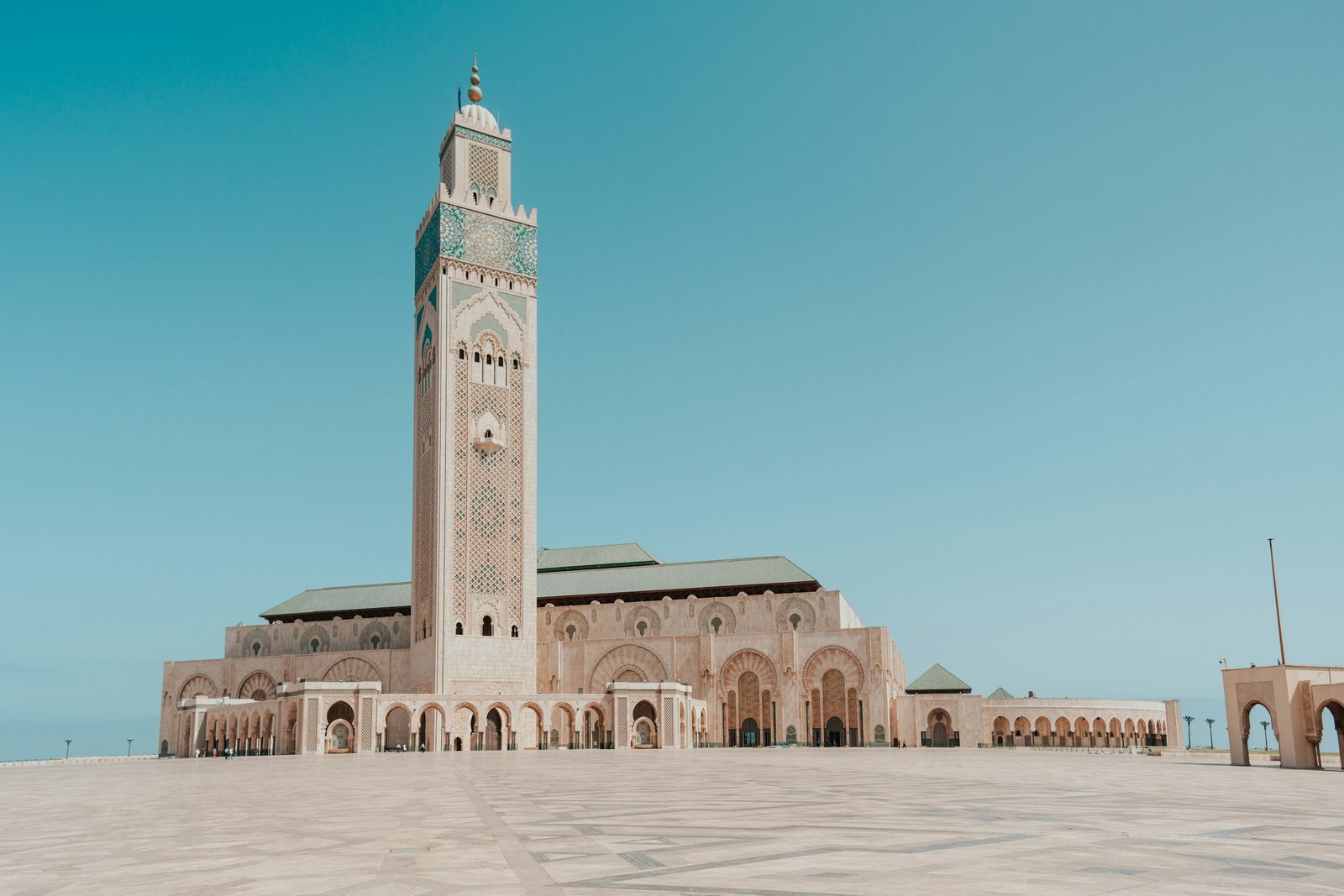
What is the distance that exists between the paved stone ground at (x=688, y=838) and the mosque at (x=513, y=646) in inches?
1176

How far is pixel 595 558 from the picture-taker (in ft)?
200

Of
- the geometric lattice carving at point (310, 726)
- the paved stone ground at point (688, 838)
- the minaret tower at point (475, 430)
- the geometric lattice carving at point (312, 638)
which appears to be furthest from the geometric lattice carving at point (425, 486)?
the paved stone ground at point (688, 838)

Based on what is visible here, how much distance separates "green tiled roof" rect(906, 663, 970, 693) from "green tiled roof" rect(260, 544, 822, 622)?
10.2m

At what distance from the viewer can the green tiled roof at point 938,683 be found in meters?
59.0

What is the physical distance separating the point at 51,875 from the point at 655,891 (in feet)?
14.1

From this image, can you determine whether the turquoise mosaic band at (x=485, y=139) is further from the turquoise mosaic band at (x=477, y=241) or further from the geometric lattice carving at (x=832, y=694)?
the geometric lattice carving at (x=832, y=694)

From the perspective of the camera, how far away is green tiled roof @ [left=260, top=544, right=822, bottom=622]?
55125mm

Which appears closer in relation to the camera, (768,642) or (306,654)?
(768,642)

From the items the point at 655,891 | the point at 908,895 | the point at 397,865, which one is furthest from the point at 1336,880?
the point at 397,865

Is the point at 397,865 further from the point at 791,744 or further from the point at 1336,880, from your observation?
the point at 791,744

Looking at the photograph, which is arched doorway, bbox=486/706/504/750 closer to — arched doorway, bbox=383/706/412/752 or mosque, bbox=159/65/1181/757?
mosque, bbox=159/65/1181/757

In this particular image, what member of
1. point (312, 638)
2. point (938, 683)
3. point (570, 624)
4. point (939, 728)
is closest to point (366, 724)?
point (570, 624)

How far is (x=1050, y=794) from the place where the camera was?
13.8 m

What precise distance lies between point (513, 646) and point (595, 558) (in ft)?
42.8
